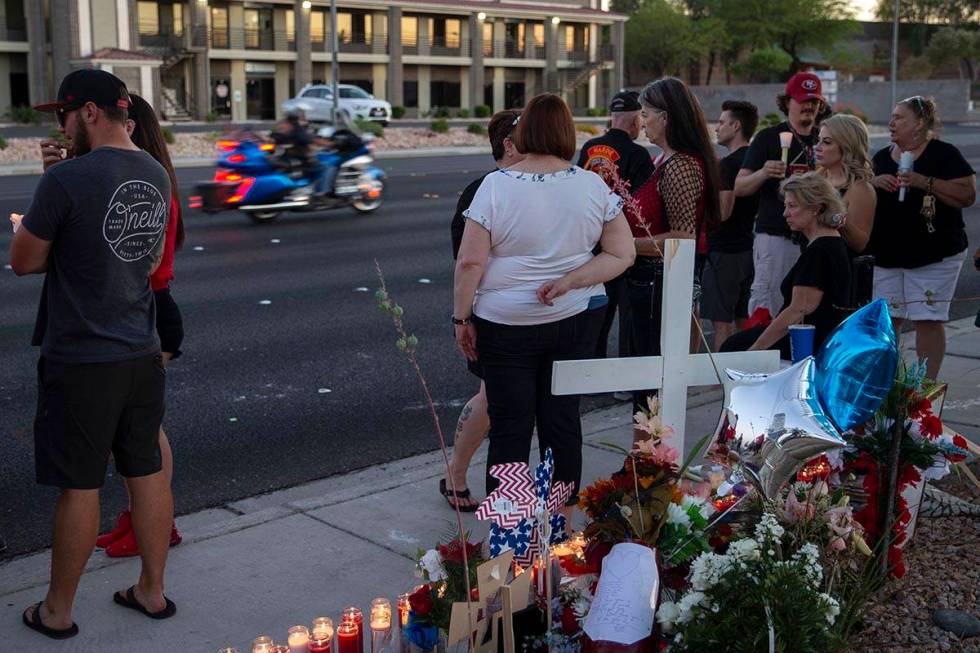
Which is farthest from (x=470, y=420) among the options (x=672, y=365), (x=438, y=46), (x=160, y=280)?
(x=438, y=46)

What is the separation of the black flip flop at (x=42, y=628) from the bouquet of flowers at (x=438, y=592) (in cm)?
131

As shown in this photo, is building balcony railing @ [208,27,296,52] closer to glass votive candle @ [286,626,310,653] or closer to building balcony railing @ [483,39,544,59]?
building balcony railing @ [483,39,544,59]

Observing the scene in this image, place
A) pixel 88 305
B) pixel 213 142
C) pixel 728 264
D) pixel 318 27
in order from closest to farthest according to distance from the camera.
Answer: pixel 88 305
pixel 728 264
pixel 213 142
pixel 318 27

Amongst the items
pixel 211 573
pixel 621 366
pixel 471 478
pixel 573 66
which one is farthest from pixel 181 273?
pixel 573 66

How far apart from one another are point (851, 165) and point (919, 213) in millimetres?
646

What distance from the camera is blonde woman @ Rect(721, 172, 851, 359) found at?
16.8ft

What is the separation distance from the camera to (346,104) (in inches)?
1775

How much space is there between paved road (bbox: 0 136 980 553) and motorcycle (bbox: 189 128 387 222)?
1030mm

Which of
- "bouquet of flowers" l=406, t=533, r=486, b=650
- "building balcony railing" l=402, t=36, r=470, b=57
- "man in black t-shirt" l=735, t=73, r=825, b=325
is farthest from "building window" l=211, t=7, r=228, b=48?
"bouquet of flowers" l=406, t=533, r=486, b=650

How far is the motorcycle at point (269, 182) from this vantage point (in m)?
15.6

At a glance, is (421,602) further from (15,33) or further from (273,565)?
(15,33)

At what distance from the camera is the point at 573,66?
223 ft

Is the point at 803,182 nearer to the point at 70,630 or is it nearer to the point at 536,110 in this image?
the point at 536,110

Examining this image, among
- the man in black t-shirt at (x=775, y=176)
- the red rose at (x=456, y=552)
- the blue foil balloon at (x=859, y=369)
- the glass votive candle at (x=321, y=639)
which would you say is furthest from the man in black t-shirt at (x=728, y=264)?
the glass votive candle at (x=321, y=639)
